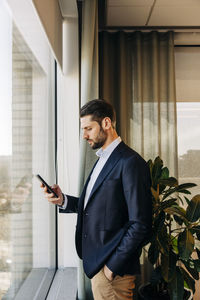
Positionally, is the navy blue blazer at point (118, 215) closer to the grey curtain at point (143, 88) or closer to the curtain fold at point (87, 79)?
the curtain fold at point (87, 79)

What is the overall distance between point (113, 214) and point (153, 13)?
5.72ft

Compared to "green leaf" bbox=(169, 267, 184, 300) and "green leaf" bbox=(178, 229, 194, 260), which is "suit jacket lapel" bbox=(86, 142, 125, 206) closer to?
"green leaf" bbox=(178, 229, 194, 260)

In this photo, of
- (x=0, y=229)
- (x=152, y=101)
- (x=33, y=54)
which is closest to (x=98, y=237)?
(x=0, y=229)

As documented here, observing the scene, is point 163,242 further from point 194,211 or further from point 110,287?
point 110,287

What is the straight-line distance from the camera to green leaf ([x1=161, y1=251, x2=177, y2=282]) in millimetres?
1621

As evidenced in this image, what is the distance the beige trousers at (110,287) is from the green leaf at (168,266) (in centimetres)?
36

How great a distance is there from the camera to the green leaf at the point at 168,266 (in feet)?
5.32

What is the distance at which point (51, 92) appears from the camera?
2170mm

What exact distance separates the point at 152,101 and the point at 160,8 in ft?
2.44

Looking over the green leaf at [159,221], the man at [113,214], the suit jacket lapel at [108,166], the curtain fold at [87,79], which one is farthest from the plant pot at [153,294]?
the suit jacket lapel at [108,166]

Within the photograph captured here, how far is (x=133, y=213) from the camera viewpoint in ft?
4.04

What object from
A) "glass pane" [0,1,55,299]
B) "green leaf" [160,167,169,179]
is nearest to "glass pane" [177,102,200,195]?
"green leaf" [160,167,169,179]

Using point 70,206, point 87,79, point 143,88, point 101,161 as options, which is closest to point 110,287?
point 70,206

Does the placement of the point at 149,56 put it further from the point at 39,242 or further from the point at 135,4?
the point at 39,242
